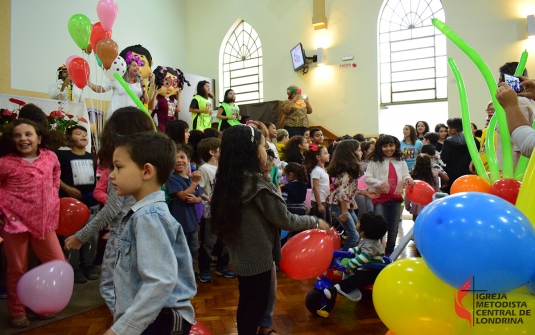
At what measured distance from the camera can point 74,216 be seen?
2.38m

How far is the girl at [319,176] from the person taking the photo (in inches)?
142

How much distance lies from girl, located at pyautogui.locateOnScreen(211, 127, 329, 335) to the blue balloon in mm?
833

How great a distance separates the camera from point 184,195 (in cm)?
268

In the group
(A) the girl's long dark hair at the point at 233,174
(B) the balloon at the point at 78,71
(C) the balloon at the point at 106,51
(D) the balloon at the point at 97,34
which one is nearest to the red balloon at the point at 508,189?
(A) the girl's long dark hair at the point at 233,174

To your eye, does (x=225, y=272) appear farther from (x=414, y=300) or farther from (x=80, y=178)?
(x=414, y=300)

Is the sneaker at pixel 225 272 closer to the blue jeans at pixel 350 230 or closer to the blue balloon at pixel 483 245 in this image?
the blue jeans at pixel 350 230

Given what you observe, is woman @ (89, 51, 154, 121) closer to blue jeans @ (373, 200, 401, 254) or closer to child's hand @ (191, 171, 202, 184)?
child's hand @ (191, 171, 202, 184)

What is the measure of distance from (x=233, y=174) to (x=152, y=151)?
606 mm

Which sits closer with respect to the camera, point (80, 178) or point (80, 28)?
point (80, 178)

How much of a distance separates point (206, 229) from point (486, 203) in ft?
7.86

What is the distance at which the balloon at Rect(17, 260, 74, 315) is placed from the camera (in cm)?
192

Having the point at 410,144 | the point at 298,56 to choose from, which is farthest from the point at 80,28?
the point at 298,56

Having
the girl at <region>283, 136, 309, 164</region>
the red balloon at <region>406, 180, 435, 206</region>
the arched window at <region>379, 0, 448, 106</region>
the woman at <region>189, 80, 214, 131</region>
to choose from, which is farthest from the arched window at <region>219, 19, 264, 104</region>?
the red balloon at <region>406, 180, 435, 206</region>

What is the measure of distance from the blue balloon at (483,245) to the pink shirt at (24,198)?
209 centimetres
